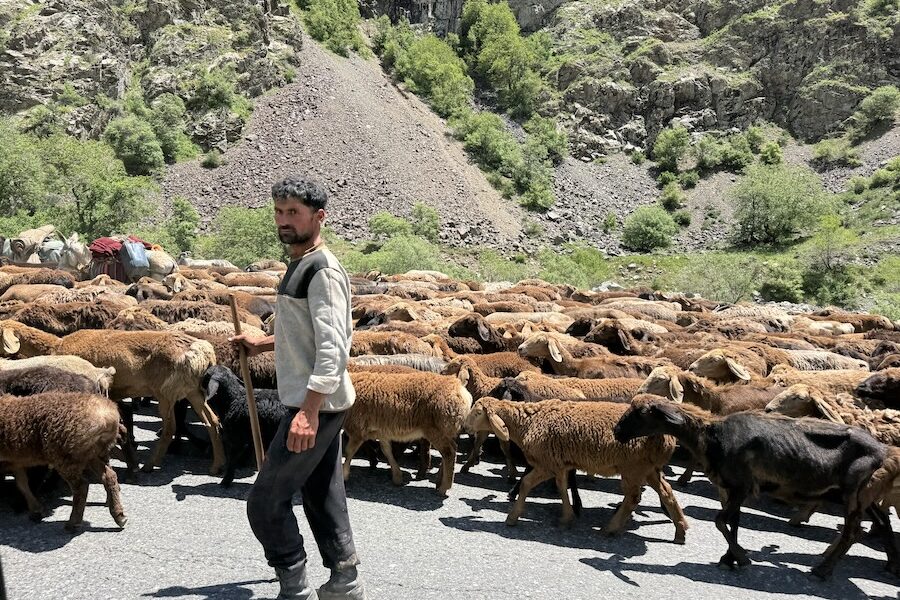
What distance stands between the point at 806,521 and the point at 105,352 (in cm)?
864

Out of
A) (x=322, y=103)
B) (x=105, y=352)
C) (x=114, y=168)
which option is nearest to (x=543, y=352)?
(x=105, y=352)

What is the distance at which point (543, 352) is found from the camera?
10.3m

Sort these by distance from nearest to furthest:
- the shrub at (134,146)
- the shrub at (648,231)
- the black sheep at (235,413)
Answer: the black sheep at (235,413), the shrub at (134,146), the shrub at (648,231)

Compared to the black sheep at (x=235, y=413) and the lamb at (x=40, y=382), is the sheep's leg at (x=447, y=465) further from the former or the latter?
the lamb at (x=40, y=382)

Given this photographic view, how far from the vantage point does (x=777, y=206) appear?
212ft

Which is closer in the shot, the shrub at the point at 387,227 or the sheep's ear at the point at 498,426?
A: the sheep's ear at the point at 498,426

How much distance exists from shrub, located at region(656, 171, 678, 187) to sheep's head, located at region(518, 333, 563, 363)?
77223 mm

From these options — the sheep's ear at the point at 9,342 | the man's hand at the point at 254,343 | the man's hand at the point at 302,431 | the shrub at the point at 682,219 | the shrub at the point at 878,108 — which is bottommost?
the sheep's ear at the point at 9,342

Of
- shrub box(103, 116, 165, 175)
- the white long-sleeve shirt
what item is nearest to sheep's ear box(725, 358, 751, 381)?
the white long-sleeve shirt

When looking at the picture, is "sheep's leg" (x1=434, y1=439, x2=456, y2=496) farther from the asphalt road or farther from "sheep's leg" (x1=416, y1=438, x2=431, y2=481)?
"sheep's leg" (x1=416, y1=438, x2=431, y2=481)

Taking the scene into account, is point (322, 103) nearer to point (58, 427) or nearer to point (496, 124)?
point (496, 124)

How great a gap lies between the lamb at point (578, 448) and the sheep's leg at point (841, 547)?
1.18m

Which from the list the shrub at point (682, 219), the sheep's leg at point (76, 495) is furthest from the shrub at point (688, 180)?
the sheep's leg at point (76, 495)

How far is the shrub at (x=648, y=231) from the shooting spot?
225 ft
